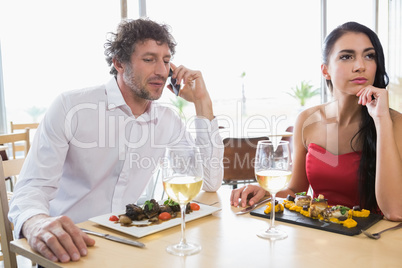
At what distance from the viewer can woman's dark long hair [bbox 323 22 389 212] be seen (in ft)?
5.56

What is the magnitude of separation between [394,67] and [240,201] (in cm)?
610

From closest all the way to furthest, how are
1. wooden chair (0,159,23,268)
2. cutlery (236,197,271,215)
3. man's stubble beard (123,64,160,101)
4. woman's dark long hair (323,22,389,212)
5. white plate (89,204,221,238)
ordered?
1. white plate (89,204,221,238)
2. cutlery (236,197,271,215)
3. wooden chair (0,159,23,268)
4. woman's dark long hair (323,22,389,212)
5. man's stubble beard (123,64,160,101)

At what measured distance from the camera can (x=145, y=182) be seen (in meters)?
1.80

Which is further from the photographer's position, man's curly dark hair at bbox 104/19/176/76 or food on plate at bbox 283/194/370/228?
man's curly dark hair at bbox 104/19/176/76

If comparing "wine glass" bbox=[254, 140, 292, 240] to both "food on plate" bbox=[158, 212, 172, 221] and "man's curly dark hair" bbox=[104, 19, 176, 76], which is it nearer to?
"food on plate" bbox=[158, 212, 172, 221]

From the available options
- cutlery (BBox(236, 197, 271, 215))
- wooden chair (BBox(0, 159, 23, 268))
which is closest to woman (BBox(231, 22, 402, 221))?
Result: cutlery (BBox(236, 197, 271, 215))

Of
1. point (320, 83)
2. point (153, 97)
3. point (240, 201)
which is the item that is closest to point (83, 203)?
point (153, 97)

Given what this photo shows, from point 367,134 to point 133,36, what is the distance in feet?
4.20

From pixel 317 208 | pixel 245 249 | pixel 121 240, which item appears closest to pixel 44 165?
pixel 121 240

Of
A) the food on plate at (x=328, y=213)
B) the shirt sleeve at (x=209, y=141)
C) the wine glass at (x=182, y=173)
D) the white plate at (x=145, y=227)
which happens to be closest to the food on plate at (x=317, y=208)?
the food on plate at (x=328, y=213)

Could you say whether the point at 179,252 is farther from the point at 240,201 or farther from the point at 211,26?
the point at 211,26

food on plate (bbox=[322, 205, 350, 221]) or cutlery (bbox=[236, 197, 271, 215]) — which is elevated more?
food on plate (bbox=[322, 205, 350, 221])

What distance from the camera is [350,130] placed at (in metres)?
1.93

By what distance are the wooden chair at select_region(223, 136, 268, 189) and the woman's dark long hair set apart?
1.33 metres
